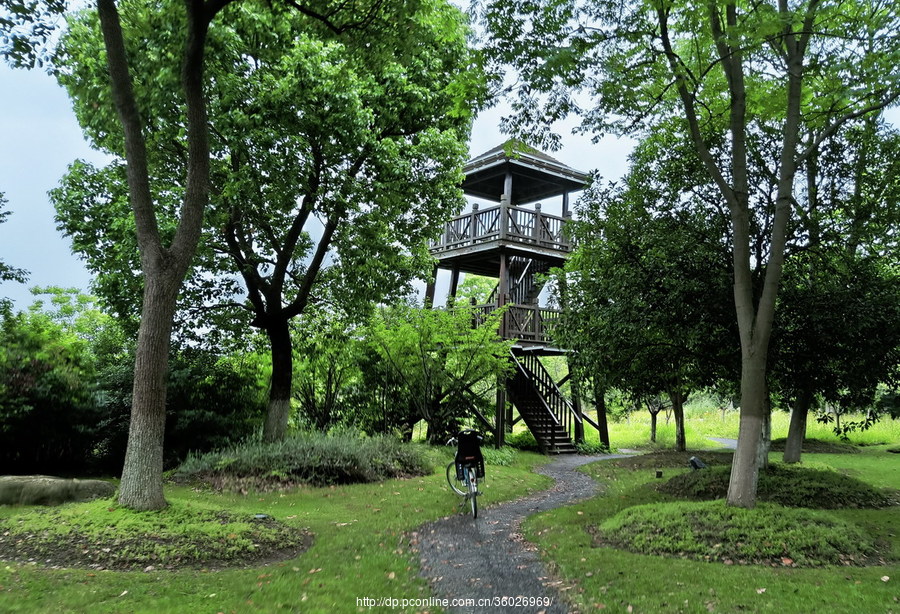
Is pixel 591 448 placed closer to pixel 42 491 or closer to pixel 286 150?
pixel 286 150

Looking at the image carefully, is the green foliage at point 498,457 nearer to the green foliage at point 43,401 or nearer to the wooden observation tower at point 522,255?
the wooden observation tower at point 522,255

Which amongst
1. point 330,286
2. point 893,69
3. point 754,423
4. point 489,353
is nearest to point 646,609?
point 754,423

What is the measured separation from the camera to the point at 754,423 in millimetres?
7824

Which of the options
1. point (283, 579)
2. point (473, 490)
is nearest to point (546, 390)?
point (473, 490)

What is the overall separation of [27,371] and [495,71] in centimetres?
995

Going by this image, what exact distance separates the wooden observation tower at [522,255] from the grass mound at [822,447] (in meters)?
7.99

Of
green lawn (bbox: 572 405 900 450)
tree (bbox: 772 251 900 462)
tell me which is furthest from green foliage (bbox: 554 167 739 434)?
green lawn (bbox: 572 405 900 450)

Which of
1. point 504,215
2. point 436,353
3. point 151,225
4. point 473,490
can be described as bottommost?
point 473,490

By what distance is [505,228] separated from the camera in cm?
1972

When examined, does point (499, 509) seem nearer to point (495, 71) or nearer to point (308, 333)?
point (495, 71)

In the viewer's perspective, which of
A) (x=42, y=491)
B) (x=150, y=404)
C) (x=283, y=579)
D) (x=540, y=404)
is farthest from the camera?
(x=540, y=404)

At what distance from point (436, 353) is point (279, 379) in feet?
17.0

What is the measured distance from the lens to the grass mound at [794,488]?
9.56m

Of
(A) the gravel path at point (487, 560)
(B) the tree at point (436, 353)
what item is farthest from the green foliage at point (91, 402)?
(A) the gravel path at point (487, 560)
